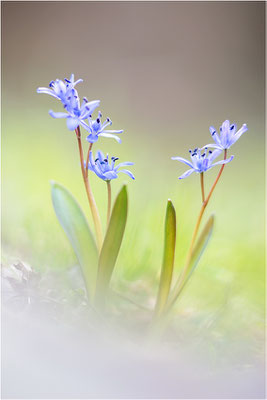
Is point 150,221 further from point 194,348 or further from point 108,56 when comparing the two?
point 108,56

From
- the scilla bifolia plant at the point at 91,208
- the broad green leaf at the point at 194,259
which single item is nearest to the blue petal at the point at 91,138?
the scilla bifolia plant at the point at 91,208

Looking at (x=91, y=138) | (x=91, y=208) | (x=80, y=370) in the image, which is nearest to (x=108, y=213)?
A: (x=91, y=208)

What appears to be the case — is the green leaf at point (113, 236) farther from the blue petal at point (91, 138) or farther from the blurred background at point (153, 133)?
the blurred background at point (153, 133)

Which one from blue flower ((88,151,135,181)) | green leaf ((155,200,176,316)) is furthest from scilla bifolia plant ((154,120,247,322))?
blue flower ((88,151,135,181))

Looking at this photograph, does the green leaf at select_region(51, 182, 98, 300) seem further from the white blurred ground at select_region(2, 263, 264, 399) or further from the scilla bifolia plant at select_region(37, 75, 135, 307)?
the white blurred ground at select_region(2, 263, 264, 399)

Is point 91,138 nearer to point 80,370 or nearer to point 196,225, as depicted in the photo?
point 196,225

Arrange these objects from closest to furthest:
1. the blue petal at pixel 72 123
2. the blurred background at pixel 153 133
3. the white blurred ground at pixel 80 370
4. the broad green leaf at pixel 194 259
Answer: the white blurred ground at pixel 80 370
the blue petal at pixel 72 123
the broad green leaf at pixel 194 259
the blurred background at pixel 153 133

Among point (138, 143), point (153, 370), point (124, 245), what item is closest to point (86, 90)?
point (138, 143)
